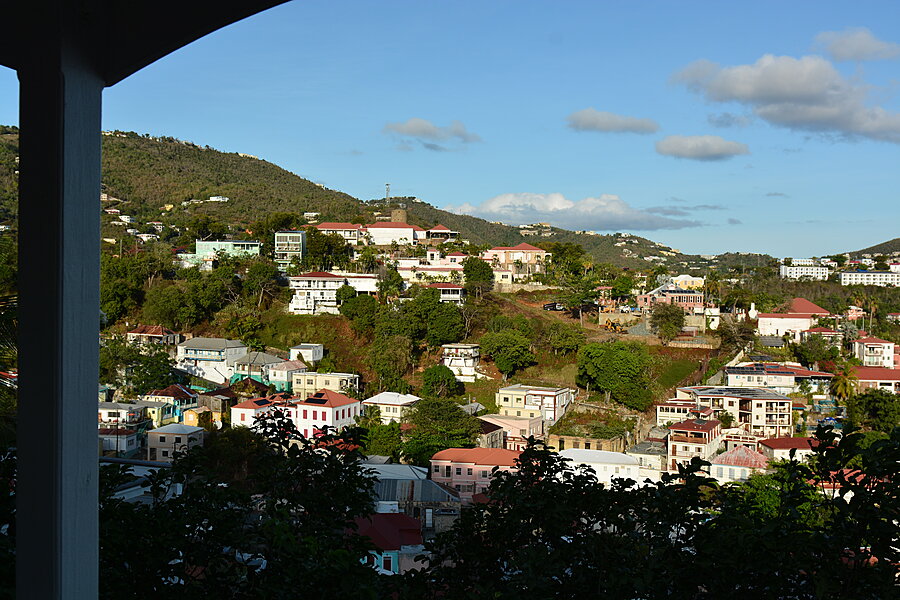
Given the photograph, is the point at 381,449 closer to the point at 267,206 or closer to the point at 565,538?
the point at 565,538

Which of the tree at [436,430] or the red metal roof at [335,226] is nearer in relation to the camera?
the tree at [436,430]

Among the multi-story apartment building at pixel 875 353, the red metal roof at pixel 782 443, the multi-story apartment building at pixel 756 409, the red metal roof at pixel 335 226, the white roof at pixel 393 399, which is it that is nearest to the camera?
the red metal roof at pixel 782 443

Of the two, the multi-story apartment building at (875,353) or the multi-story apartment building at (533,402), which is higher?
the multi-story apartment building at (875,353)

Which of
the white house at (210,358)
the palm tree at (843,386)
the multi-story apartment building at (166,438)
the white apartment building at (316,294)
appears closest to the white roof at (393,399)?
the multi-story apartment building at (166,438)

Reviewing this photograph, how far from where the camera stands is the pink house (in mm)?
10461

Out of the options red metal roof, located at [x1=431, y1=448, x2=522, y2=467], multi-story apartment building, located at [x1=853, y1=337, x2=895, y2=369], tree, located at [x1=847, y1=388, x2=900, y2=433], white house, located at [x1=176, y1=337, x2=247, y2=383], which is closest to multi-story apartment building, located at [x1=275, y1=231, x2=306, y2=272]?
white house, located at [x1=176, y1=337, x2=247, y2=383]

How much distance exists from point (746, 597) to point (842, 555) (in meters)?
0.23

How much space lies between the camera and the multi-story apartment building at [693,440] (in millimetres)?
12656

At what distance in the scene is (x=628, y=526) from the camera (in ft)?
6.48

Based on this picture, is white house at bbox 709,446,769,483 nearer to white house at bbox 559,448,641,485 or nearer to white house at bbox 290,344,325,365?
white house at bbox 559,448,641,485

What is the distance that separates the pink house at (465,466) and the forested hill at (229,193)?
67.0 ft

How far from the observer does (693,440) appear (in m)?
12.9

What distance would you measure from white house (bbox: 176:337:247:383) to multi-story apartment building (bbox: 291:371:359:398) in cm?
216

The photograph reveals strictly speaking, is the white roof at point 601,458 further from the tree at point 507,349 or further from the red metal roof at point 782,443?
the tree at point 507,349
